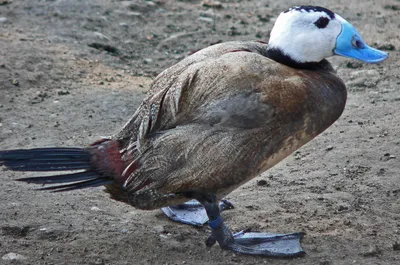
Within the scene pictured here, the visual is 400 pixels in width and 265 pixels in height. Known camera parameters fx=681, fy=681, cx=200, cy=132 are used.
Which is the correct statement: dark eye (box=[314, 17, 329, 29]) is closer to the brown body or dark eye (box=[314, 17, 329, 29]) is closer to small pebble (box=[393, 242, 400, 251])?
the brown body

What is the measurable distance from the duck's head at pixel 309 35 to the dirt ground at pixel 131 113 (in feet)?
3.25

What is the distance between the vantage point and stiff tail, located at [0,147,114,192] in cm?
347

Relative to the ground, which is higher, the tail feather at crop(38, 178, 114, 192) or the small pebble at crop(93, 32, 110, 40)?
the tail feather at crop(38, 178, 114, 192)

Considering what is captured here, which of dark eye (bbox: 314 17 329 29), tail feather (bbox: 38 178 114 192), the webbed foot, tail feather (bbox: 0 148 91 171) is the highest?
dark eye (bbox: 314 17 329 29)

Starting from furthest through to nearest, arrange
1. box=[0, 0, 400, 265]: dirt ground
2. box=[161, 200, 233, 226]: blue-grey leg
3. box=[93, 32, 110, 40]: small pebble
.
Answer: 1. box=[93, 32, 110, 40]: small pebble
2. box=[161, 200, 233, 226]: blue-grey leg
3. box=[0, 0, 400, 265]: dirt ground

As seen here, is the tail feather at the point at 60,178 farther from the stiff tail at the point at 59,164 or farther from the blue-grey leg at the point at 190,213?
the blue-grey leg at the point at 190,213

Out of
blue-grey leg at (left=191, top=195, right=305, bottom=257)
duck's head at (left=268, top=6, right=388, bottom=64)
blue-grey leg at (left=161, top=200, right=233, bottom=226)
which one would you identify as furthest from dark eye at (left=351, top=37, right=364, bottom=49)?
blue-grey leg at (left=161, top=200, right=233, bottom=226)

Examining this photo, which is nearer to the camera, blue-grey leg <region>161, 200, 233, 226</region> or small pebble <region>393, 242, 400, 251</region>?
small pebble <region>393, 242, 400, 251</region>

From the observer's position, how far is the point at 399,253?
3.53 m

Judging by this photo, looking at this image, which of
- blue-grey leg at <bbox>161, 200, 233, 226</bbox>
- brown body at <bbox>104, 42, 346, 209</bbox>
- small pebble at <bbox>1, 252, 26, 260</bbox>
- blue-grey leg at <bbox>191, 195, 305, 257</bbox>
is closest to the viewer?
brown body at <bbox>104, 42, 346, 209</bbox>

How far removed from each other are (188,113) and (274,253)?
2.88ft

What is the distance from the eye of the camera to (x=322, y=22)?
3.55 m

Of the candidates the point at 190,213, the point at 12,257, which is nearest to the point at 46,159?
the point at 12,257

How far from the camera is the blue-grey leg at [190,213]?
397 centimetres
